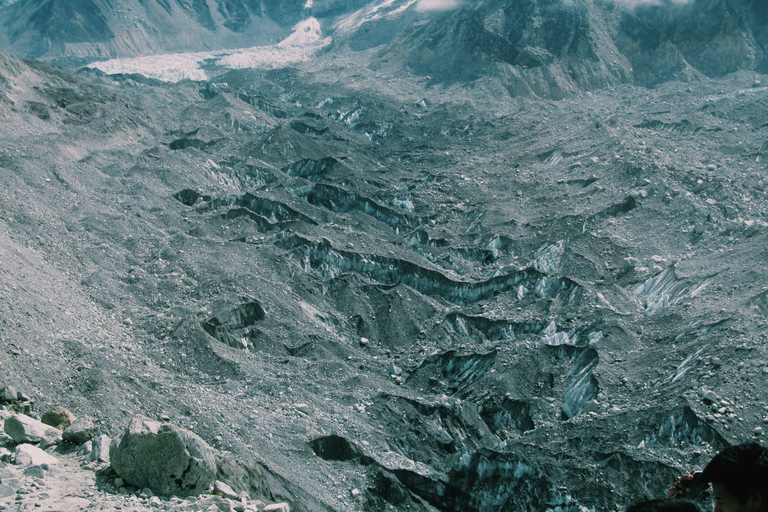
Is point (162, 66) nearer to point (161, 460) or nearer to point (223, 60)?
point (223, 60)

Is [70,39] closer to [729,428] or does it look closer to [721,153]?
[721,153]

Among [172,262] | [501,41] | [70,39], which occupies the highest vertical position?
[70,39]

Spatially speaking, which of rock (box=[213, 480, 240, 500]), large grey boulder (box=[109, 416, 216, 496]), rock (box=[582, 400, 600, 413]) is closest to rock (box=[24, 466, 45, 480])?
large grey boulder (box=[109, 416, 216, 496])

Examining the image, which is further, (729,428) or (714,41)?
(714,41)

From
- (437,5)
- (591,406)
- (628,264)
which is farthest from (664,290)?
(437,5)

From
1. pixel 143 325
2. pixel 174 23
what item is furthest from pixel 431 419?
pixel 174 23

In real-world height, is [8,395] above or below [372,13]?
below
